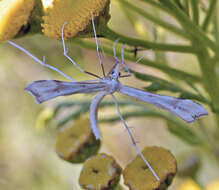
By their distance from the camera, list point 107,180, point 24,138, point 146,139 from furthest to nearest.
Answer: point 146,139
point 24,138
point 107,180

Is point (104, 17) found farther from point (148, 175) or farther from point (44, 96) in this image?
point (148, 175)

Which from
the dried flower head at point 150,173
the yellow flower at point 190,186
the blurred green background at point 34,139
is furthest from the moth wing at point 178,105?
the blurred green background at point 34,139

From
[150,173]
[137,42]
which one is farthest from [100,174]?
[137,42]

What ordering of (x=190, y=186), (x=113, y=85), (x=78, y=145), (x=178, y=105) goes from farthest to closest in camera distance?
(x=190, y=186) → (x=78, y=145) → (x=113, y=85) → (x=178, y=105)

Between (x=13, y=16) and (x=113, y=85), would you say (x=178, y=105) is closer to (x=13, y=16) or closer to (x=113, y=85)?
(x=113, y=85)

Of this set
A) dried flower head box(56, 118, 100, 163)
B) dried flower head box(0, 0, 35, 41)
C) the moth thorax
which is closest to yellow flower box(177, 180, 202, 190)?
dried flower head box(56, 118, 100, 163)

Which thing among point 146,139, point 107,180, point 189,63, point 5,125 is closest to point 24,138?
point 5,125

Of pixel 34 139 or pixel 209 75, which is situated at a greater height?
pixel 209 75
